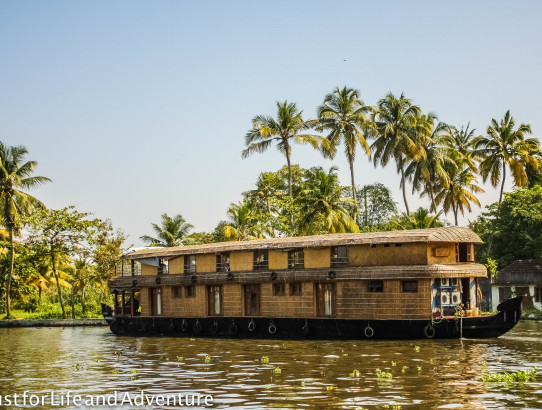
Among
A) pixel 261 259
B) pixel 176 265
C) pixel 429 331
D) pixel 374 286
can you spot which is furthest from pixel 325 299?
pixel 176 265

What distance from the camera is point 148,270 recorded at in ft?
114

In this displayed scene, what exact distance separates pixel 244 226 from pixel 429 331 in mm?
22255

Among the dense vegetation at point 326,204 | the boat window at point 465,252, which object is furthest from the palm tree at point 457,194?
the boat window at point 465,252

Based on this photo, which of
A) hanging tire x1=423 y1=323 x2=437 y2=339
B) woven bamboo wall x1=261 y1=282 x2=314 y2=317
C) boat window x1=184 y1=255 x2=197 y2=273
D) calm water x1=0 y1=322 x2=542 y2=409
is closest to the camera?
calm water x1=0 y1=322 x2=542 y2=409

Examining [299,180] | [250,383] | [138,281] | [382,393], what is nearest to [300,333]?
[138,281]

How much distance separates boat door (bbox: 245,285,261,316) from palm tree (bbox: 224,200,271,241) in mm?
13232

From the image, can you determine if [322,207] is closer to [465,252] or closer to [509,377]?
[465,252]

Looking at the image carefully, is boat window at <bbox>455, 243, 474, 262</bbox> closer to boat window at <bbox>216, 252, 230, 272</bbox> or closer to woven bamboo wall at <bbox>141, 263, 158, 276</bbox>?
boat window at <bbox>216, 252, 230, 272</bbox>

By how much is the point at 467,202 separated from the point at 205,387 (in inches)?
1436

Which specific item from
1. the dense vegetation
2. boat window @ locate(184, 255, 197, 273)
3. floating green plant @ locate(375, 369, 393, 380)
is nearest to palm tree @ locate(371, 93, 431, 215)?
the dense vegetation

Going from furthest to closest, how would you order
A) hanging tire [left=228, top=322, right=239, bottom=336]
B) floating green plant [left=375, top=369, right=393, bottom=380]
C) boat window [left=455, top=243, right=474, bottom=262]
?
hanging tire [left=228, top=322, right=239, bottom=336]
boat window [left=455, top=243, right=474, bottom=262]
floating green plant [left=375, top=369, right=393, bottom=380]

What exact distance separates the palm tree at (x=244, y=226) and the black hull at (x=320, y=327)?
11.5m

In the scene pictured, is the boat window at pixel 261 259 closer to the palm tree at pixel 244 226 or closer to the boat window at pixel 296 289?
the boat window at pixel 296 289

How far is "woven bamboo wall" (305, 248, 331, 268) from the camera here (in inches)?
1115
